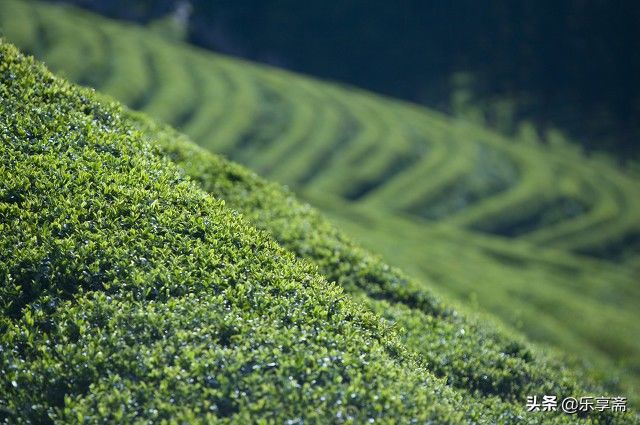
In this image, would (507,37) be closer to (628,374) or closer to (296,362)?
(628,374)

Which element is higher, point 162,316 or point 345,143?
point 345,143

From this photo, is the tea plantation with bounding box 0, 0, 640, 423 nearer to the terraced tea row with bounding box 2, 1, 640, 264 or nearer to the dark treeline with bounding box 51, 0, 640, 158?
the terraced tea row with bounding box 2, 1, 640, 264

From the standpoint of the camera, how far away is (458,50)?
19538cm

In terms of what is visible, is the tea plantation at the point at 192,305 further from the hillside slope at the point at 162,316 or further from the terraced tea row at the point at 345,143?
the terraced tea row at the point at 345,143

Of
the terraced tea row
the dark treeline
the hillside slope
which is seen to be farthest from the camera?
the dark treeline

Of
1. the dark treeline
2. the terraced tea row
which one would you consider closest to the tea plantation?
the terraced tea row

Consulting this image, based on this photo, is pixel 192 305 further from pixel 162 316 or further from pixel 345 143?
pixel 345 143

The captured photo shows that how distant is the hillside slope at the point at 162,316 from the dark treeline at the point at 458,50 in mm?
165005

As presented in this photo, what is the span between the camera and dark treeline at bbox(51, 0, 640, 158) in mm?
183125

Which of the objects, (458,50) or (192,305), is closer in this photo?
(192,305)

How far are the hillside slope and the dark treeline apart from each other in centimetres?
16500

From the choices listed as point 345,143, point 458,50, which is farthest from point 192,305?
point 458,50

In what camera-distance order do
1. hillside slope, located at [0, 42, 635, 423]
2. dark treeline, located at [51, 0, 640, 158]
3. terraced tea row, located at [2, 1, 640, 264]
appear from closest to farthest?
hillside slope, located at [0, 42, 635, 423] < terraced tea row, located at [2, 1, 640, 264] < dark treeline, located at [51, 0, 640, 158]

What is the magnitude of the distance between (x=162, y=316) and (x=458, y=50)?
190 m
